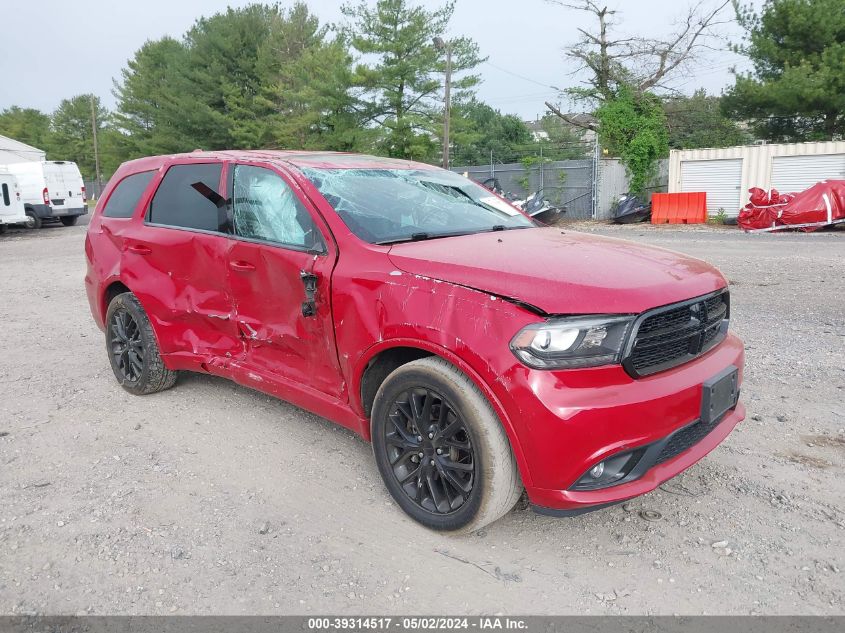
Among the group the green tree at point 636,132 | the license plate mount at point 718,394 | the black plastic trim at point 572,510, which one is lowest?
the black plastic trim at point 572,510

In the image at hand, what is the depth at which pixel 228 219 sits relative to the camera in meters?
3.80

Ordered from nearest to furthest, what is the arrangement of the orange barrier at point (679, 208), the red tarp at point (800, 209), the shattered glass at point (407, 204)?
the shattered glass at point (407, 204) → the red tarp at point (800, 209) → the orange barrier at point (679, 208)

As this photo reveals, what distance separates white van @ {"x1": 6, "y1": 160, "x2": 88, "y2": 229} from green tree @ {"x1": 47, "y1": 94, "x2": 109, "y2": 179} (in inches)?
2052

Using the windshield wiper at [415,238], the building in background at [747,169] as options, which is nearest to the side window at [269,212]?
the windshield wiper at [415,238]

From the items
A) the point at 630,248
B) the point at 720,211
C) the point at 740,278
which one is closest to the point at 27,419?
the point at 630,248

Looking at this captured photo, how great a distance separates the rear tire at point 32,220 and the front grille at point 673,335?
22.0m

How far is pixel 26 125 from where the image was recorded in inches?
3076

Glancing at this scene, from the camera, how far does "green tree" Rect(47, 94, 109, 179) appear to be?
221ft

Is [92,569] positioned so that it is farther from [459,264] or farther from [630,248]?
[630,248]

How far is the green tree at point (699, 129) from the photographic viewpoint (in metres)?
30.5

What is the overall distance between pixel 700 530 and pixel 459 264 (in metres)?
1.61

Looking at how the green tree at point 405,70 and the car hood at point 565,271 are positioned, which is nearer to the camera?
the car hood at point 565,271

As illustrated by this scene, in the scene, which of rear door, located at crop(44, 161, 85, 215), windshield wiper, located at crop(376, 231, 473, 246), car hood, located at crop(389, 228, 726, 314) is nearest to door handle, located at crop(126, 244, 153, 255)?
windshield wiper, located at crop(376, 231, 473, 246)

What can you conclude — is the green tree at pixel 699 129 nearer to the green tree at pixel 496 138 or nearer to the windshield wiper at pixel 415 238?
the green tree at pixel 496 138
